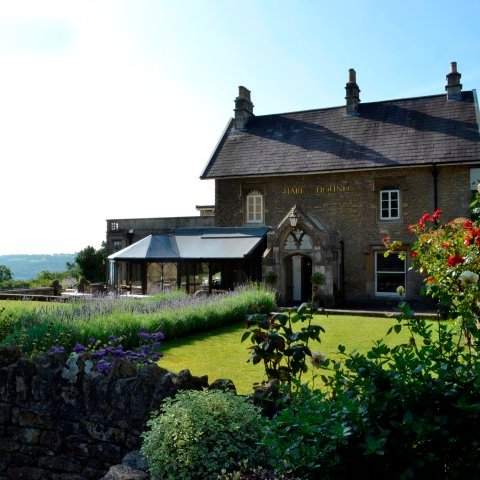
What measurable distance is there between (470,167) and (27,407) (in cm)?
1940

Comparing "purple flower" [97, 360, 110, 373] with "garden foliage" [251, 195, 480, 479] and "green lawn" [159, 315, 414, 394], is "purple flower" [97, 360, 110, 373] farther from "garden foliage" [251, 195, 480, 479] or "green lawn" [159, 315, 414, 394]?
"garden foliage" [251, 195, 480, 479]

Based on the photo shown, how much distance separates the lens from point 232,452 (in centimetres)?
Answer: 402

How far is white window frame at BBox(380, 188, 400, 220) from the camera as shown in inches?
875

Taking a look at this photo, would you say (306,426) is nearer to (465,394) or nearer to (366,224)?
(465,394)

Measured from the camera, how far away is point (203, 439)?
401cm

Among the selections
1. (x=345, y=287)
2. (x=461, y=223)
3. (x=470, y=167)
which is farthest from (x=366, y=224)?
(x=461, y=223)

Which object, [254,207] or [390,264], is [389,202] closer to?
[390,264]

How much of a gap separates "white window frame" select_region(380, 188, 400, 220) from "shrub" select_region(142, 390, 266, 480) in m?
19.1

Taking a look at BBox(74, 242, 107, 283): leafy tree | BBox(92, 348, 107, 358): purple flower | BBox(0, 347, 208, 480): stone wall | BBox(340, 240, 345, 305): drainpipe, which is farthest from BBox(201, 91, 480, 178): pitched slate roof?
BBox(0, 347, 208, 480): stone wall

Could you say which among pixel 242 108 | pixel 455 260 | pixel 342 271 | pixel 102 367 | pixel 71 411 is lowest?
pixel 71 411

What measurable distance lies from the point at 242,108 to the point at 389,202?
9610mm

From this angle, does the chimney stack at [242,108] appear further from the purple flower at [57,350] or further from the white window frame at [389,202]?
the purple flower at [57,350]

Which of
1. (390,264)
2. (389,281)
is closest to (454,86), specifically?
(390,264)

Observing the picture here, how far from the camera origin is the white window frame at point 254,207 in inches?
982
